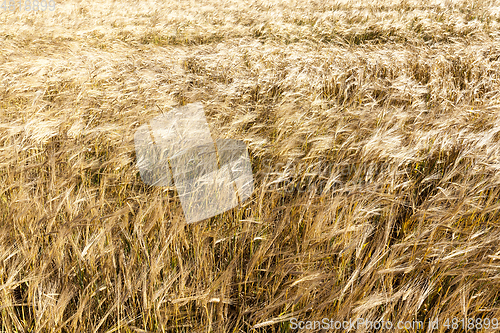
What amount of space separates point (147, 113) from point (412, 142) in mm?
1583

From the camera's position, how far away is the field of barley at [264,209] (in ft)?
3.01

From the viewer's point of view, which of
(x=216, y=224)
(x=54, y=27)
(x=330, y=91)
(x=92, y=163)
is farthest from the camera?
(x=54, y=27)

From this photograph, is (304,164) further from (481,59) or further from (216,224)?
(481,59)

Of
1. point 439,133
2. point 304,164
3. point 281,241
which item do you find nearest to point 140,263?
point 281,241

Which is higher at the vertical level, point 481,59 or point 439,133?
point 439,133

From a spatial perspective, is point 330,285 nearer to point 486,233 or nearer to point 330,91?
point 486,233

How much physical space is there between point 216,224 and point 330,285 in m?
0.48

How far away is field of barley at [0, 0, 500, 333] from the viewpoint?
0.92 metres

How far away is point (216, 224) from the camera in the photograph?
4.05 ft

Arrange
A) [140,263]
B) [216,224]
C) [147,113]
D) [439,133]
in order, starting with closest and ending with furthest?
[140,263] → [216,224] → [439,133] → [147,113]

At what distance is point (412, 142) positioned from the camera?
157 centimetres

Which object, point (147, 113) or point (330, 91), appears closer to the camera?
point (147, 113)

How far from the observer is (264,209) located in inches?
50.2

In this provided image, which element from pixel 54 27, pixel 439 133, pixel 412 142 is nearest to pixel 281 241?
pixel 412 142
